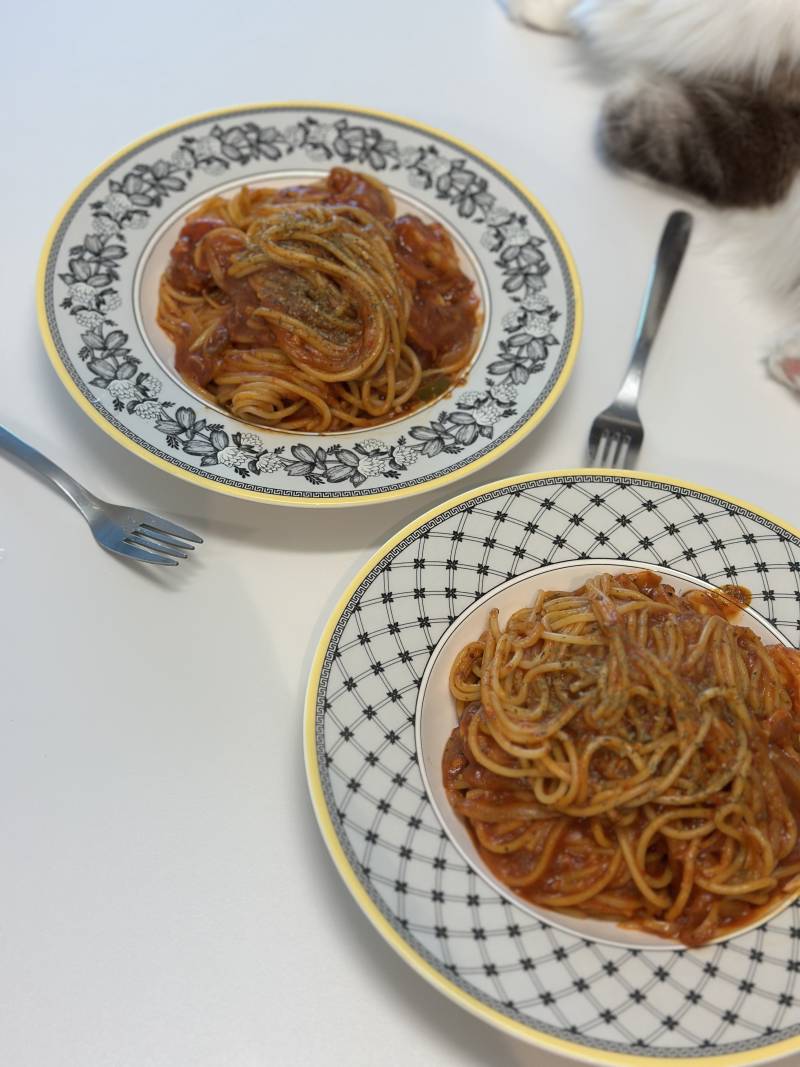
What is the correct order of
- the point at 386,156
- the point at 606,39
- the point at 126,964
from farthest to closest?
the point at 606,39
the point at 386,156
the point at 126,964

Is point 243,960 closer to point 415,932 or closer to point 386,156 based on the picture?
point 415,932

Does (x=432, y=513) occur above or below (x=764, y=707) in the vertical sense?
above

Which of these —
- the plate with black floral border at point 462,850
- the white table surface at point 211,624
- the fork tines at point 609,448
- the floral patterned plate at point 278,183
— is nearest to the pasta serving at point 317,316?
the floral patterned plate at point 278,183

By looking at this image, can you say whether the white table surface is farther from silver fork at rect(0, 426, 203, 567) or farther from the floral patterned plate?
the floral patterned plate

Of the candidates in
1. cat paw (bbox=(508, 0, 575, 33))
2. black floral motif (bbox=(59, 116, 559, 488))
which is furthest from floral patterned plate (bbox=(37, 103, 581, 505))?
cat paw (bbox=(508, 0, 575, 33))

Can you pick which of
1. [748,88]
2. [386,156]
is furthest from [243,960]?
[748,88]

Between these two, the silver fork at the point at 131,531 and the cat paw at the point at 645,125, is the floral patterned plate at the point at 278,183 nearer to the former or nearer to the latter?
the silver fork at the point at 131,531

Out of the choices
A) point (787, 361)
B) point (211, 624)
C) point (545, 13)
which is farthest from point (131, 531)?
point (545, 13)

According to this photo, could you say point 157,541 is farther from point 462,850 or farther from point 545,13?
point 545,13
